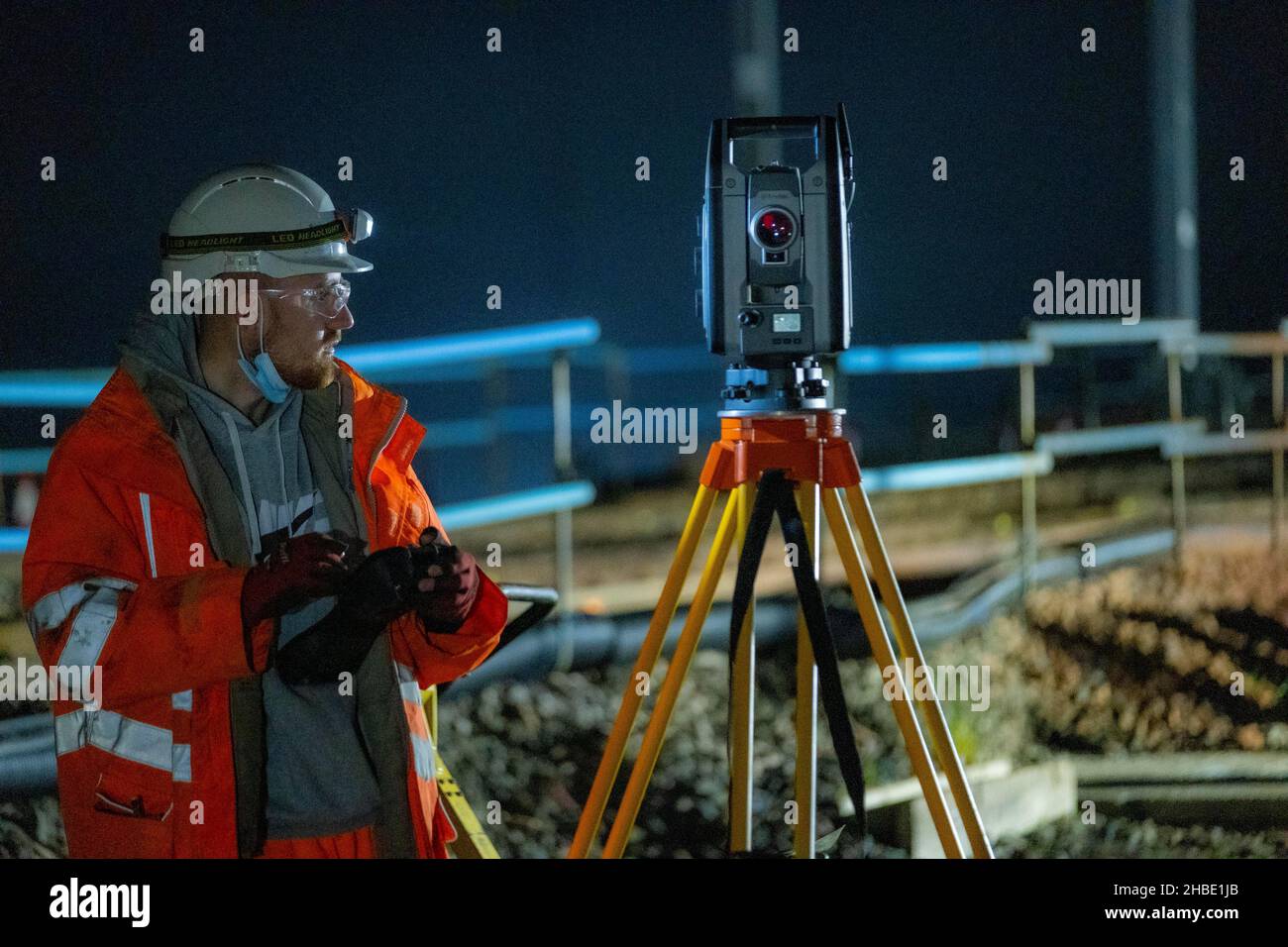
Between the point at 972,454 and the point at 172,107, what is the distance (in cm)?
225

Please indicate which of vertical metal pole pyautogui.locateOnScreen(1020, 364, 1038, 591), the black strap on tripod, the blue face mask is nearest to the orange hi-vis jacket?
→ the blue face mask

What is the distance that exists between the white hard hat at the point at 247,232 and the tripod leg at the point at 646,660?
0.72 metres

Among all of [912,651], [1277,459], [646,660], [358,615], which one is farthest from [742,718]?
[1277,459]

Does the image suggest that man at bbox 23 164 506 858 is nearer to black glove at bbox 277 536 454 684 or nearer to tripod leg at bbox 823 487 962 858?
black glove at bbox 277 536 454 684

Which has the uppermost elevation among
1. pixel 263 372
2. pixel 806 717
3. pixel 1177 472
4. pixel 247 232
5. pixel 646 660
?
pixel 247 232

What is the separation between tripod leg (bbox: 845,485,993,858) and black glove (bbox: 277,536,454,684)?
2.39 ft

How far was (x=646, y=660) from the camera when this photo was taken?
2.47 m

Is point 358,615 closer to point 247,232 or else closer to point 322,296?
point 322,296

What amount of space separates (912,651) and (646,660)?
46 cm

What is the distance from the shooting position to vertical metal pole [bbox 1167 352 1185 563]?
3.75 m

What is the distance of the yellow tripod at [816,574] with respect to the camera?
2.39 meters
